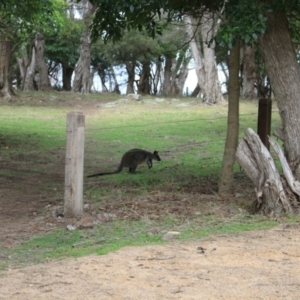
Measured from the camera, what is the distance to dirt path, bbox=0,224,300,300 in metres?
4.81

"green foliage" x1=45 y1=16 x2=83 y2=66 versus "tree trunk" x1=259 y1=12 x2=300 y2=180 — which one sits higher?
"green foliage" x1=45 y1=16 x2=83 y2=66

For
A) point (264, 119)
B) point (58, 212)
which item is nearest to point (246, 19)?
point (264, 119)

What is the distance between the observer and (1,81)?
2628 cm

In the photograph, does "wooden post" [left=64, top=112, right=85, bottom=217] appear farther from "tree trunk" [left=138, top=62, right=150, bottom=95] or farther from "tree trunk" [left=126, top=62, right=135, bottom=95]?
"tree trunk" [left=138, top=62, right=150, bottom=95]

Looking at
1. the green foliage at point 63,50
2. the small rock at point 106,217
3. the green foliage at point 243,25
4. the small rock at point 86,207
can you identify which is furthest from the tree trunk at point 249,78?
the small rock at point 106,217

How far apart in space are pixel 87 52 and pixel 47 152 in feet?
67.7

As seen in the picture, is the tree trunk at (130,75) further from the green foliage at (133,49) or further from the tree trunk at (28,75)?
the tree trunk at (28,75)

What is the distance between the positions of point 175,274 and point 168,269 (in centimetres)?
16

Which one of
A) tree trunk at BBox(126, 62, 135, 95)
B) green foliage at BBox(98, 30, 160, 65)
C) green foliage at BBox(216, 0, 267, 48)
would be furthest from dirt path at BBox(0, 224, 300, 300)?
tree trunk at BBox(126, 62, 135, 95)

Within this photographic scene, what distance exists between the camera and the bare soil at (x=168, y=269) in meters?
4.84

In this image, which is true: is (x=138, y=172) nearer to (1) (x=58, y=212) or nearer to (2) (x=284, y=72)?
(1) (x=58, y=212)

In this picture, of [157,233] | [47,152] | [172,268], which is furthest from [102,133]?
[172,268]

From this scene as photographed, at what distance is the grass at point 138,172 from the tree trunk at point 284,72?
120 centimetres

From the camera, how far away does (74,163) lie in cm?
774
